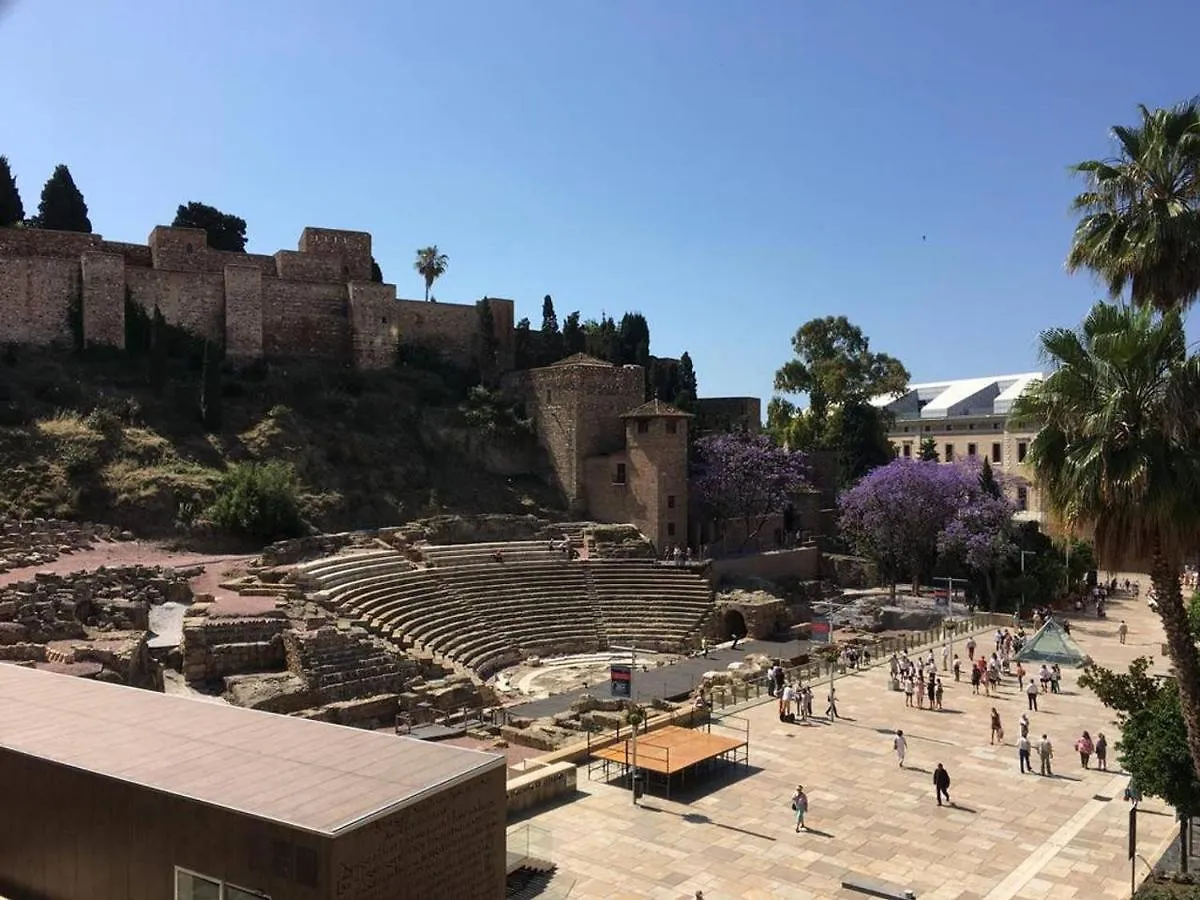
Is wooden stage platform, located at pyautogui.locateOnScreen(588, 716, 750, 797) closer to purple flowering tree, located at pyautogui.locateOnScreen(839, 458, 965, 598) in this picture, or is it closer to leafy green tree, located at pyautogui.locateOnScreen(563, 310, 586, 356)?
purple flowering tree, located at pyautogui.locateOnScreen(839, 458, 965, 598)

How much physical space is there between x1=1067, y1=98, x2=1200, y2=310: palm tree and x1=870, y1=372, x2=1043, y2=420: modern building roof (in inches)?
1997

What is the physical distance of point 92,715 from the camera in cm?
945

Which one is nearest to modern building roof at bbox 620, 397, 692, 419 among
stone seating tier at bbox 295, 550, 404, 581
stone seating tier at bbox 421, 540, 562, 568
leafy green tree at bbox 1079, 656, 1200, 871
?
stone seating tier at bbox 421, 540, 562, 568

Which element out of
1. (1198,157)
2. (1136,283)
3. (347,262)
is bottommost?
(1136,283)

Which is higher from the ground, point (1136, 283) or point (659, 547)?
point (1136, 283)

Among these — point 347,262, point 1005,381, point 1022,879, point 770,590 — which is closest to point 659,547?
point 770,590

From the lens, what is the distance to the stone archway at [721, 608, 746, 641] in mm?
32500

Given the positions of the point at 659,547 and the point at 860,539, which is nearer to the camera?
the point at 659,547

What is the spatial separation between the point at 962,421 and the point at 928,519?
27035 mm

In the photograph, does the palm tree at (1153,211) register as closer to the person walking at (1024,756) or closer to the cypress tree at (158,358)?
the person walking at (1024,756)

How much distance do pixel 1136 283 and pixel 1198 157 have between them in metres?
1.58

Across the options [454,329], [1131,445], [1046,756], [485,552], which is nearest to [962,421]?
[454,329]

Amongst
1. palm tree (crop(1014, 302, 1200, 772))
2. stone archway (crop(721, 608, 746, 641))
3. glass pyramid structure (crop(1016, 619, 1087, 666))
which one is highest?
palm tree (crop(1014, 302, 1200, 772))

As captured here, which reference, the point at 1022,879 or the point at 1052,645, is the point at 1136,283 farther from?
the point at 1052,645
